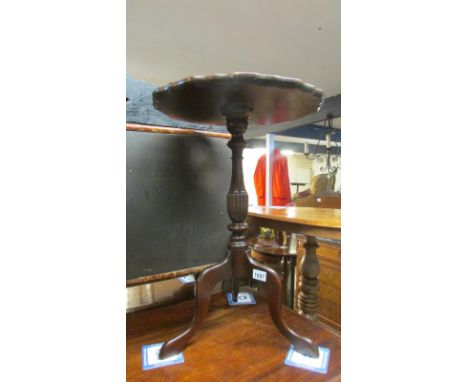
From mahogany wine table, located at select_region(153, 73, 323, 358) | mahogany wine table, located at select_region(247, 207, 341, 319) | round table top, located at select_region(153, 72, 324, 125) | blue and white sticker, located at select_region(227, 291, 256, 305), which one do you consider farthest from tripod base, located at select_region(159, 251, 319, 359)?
round table top, located at select_region(153, 72, 324, 125)

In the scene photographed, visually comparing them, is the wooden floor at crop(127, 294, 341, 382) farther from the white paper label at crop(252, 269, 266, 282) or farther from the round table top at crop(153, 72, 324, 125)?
the round table top at crop(153, 72, 324, 125)

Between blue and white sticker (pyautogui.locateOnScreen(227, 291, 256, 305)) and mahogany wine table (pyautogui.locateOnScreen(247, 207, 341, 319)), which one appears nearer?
mahogany wine table (pyautogui.locateOnScreen(247, 207, 341, 319))

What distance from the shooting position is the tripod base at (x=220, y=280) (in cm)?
79

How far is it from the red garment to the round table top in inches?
158

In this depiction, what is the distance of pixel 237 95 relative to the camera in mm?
668

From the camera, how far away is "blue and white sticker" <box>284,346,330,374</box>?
0.75 meters

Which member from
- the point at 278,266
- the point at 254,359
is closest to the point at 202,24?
the point at 278,266

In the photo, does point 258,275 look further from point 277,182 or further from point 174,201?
point 277,182

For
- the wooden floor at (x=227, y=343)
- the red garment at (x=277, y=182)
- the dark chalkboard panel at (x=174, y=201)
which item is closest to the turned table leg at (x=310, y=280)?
the wooden floor at (x=227, y=343)

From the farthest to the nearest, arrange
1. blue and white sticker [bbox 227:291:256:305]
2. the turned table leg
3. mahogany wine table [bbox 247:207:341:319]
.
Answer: the turned table leg → blue and white sticker [bbox 227:291:256:305] → mahogany wine table [bbox 247:207:341:319]
